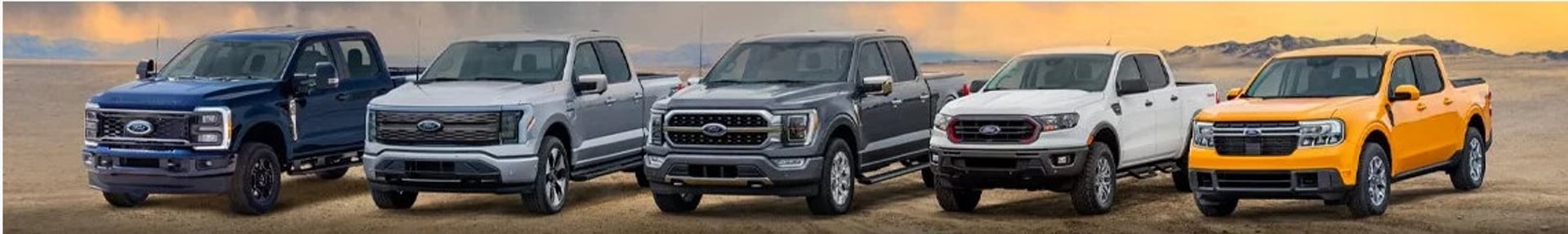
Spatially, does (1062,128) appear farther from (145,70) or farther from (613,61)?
(145,70)

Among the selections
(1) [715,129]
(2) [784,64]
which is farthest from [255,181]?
(2) [784,64]

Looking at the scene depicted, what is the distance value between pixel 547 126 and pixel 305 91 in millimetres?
2977

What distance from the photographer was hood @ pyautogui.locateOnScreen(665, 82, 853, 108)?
67.4 feet

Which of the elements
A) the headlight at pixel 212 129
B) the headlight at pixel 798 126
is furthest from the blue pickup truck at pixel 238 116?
the headlight at pixel 798 126

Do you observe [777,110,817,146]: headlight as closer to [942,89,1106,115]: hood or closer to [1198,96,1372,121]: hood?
[942,89,1106,115]: hood

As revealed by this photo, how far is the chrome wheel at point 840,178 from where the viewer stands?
20.9 meters

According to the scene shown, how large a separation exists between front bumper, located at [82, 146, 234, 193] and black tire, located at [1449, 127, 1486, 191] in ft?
37.0

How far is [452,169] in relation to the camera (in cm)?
2127

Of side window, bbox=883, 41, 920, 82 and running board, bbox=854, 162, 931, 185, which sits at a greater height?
side window, bbox=883, 41, 920, 82

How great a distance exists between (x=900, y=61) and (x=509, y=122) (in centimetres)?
377

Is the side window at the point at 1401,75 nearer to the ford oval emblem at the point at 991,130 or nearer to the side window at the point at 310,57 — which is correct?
the ford oval emblem at the point at 991,130

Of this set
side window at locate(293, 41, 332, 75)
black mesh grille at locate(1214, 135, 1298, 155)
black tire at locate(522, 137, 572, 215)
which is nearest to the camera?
black mesh grille at locate(1214, 135, 1298, 155)

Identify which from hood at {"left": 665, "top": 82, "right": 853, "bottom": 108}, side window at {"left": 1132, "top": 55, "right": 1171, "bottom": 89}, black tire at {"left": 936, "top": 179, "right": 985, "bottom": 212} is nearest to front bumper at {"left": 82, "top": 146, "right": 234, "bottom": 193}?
hood at {"left": 665, "top": 82, "right": 853, "bottom": 108}

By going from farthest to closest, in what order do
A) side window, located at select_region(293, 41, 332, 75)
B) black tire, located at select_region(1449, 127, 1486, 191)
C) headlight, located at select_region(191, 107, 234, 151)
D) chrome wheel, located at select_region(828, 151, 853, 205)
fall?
side window, located at select_region(293, 41, 332, 75), black tire, located at select_region(1449, 127, 1486, 191), headlight, located at select_region(191, 107, 234, 151), chrome wheel, located at select_region(828, 151, 853, 205)
